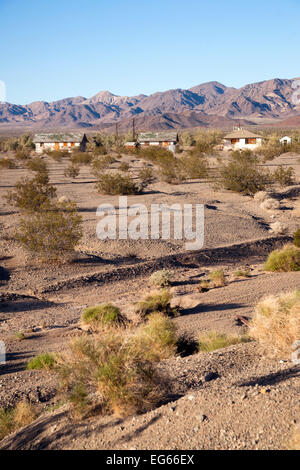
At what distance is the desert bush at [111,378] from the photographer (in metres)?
5.62

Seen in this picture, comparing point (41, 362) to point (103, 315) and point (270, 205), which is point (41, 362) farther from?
point (270, 205)

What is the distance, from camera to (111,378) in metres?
5.66

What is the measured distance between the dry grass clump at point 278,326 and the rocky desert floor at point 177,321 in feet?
0.81

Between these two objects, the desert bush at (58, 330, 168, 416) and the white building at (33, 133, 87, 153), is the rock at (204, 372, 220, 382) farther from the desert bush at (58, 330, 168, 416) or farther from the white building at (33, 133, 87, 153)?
the white building at (33, 133, 87, 153)

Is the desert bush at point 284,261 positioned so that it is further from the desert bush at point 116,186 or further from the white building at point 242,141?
the white building at point 242,141

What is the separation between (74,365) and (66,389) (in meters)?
0.38

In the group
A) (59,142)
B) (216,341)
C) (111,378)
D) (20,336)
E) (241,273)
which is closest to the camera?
(111,378)

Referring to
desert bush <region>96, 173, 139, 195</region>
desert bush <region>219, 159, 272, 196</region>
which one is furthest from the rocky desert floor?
desert bush <region>219, 159, 272, 196</region>

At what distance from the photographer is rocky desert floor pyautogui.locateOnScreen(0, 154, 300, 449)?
16.4 feet

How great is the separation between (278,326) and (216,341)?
1.39 meters

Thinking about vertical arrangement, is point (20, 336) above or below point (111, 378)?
below

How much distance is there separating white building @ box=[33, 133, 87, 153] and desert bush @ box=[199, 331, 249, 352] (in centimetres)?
6555

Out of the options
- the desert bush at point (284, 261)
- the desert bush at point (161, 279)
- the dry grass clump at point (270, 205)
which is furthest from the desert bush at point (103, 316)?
the dry grass clump at point (270, 205)

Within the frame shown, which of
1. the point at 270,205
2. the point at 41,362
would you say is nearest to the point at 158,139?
the point at 270,205
